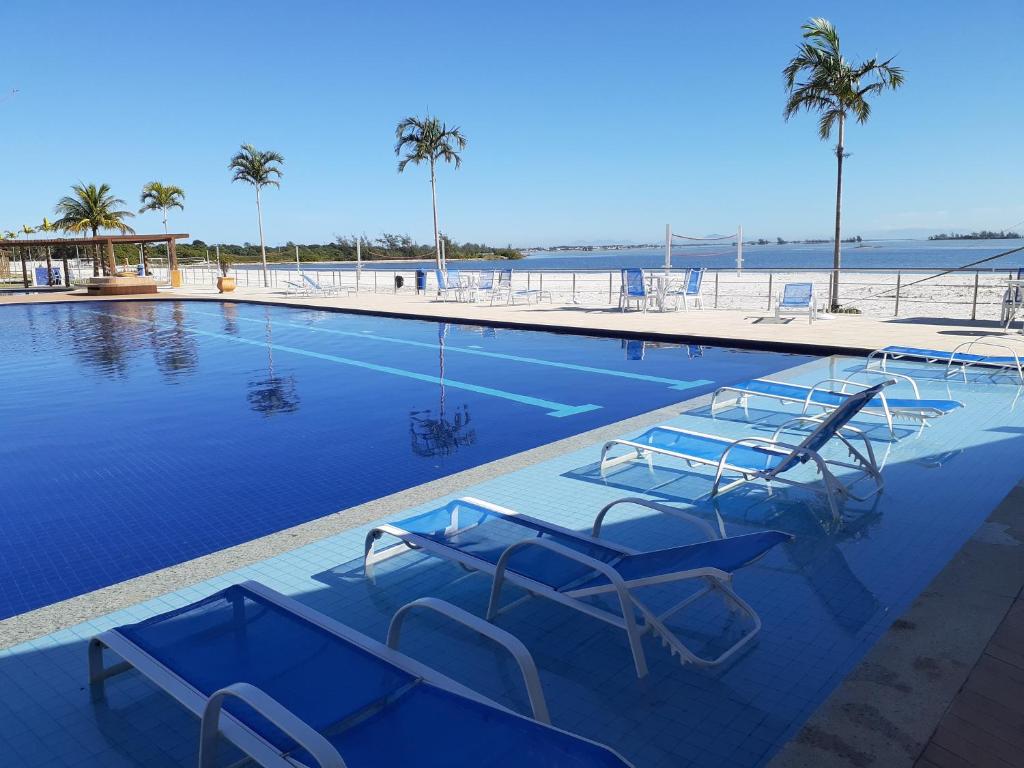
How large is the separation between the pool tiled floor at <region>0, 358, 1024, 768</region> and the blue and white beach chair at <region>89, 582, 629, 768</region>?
0.29 m

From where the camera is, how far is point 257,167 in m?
31.5

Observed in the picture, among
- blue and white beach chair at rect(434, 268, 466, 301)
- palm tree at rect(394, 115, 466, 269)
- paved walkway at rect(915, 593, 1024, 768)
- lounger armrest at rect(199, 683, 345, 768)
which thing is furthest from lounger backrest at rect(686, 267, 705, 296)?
lounger armrest at rect(199, 683, 345, 768)

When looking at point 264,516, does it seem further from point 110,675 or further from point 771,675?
point 771,675

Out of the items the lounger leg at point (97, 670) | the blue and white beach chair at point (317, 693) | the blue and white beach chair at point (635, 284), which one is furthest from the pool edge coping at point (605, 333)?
the lounger leg at point (97, 670)

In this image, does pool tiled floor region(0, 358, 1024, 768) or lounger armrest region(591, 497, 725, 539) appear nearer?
pool tiled floor region(0, 358, 1024, 768)

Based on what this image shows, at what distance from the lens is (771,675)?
8.48ft

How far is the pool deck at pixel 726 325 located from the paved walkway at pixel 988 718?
7484 mm

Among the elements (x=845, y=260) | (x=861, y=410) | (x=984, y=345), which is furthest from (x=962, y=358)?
(x=845, y=260)

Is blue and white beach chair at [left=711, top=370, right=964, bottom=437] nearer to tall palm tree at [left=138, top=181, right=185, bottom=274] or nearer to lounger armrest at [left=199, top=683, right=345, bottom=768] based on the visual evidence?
lounger armrest at [left=199, top=683, right=345, bottom=768]

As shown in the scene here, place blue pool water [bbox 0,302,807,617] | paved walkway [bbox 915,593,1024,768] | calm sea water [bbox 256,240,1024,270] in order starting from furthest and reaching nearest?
calm sea water [bbox 256,240,1024,270]
blue pool water [bbox 0,302,807,617]
paved walkway [bbox 915,593,1024,768]

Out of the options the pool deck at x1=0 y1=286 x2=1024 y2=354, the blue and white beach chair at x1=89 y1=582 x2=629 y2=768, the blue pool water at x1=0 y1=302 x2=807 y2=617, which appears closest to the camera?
the blue and white beach chair at x1=89 y1=582 x2=629 y2=768

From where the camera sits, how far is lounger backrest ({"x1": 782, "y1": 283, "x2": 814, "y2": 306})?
40.2 ft

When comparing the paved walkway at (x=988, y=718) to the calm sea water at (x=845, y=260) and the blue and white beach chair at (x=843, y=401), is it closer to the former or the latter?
the blue and white beach chair at (x=843, y=401)

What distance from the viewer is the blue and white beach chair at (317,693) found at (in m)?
1.67
